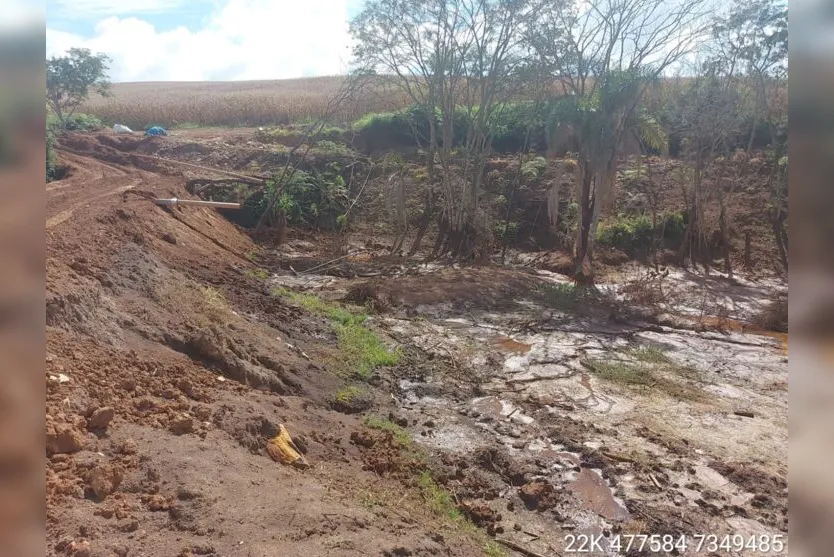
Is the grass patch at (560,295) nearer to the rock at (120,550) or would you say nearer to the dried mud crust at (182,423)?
the dried mud crust at (182,423)

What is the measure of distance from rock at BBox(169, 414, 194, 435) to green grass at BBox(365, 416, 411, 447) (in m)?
2.41

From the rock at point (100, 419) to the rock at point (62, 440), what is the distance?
0.29 metres

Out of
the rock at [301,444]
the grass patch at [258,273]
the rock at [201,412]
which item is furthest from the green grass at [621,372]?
the grass patch at [258,273]

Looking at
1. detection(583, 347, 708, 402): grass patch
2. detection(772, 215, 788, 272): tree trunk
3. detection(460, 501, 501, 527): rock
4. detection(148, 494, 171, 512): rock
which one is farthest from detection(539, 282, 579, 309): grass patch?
detection(148, 494, 171, 512): rock

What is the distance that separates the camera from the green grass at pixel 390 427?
22.0 ft

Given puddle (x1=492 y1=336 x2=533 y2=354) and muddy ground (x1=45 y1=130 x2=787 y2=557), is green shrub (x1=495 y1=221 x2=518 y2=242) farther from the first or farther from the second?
puddle (x1=492 y1=336 x2=533 y2=354)

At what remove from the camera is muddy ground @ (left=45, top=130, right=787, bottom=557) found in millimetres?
3982

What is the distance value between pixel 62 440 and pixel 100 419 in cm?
41

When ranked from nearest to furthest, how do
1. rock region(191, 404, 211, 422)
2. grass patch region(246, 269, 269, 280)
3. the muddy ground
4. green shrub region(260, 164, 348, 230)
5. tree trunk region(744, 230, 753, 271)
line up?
the muddy ground → rock region(191, 404, 211, 422) → grass patch region(246, 269, 269, 280) → tree trunk region(744, 230, 753, 271) → green shrub region(260, 164, 348, 230)

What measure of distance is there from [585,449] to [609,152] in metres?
11.0

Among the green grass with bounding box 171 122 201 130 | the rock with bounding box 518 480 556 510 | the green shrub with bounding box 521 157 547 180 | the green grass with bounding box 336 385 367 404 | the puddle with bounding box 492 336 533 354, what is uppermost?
the green grass with bounding box 171 122 201 130

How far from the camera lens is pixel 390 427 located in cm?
704

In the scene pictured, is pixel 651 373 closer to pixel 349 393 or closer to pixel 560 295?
pixel 349 393

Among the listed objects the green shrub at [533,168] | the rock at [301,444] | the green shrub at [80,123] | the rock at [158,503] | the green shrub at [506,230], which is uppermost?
the green shrub at [80,123]
